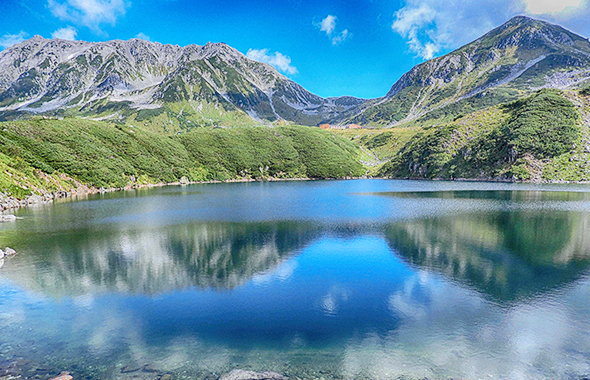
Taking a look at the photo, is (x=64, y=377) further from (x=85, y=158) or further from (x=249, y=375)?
(x=85, y=158)

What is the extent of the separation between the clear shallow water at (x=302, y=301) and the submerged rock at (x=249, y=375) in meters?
0.75

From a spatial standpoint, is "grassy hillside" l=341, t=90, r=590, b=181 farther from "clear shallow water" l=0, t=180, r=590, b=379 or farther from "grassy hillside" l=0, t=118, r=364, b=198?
"grassy hillside" l=0, t=118, r=364, b=198

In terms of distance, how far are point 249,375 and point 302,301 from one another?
9.62 metres

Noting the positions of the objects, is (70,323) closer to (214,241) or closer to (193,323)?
(193,323)

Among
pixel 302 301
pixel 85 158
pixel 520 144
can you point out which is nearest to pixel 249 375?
pixel 302 301

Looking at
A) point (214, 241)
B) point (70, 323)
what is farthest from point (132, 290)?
point (214, 241)

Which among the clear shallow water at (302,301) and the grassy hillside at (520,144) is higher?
the grassy hillside at (520,144)

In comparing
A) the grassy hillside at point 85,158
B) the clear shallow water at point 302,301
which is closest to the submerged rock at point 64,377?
the clear shallow water at point 302,301

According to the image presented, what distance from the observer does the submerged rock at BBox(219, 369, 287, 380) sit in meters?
15.1

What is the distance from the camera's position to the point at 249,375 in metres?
15.3

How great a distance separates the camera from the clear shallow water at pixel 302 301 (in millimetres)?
16859

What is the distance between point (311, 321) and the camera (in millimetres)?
21266

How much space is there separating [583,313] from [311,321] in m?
19.3

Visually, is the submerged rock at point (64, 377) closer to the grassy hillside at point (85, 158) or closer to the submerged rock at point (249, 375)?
the submerged rock at point (249, 375)
